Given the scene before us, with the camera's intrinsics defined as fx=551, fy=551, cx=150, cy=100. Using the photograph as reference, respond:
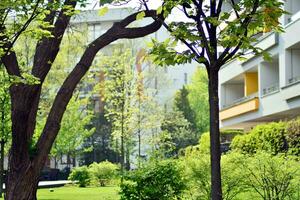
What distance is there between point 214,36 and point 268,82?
26103 mm

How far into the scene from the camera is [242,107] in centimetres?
3434

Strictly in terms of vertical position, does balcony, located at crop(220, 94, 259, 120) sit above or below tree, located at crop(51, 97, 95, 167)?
above

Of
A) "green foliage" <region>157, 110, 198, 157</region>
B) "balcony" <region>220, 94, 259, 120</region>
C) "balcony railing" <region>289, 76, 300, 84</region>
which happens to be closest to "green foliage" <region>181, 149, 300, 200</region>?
"balcony railing" <region>289, 76, 300, 84</region>

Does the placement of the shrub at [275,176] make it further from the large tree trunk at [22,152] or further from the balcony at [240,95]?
the balcony at [240,95]

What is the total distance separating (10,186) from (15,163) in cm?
46

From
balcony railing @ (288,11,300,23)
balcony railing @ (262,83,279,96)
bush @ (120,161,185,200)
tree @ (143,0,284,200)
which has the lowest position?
bush @ (120,161,185,200)

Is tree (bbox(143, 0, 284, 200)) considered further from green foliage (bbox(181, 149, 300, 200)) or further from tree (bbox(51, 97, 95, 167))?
tree (bbox(51, 97, 95, 167))

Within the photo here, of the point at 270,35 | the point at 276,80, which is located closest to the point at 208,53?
the point at 270,35

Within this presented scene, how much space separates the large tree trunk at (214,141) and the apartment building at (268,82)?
546 inches

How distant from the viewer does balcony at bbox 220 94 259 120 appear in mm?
31775

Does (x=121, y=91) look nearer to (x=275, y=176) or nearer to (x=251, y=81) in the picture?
(x=251, y=81)

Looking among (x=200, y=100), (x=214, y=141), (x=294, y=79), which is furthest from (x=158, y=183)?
(x=200, y=100)

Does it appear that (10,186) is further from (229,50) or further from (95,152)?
(95,152)

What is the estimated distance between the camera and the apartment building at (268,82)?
2620 cm
